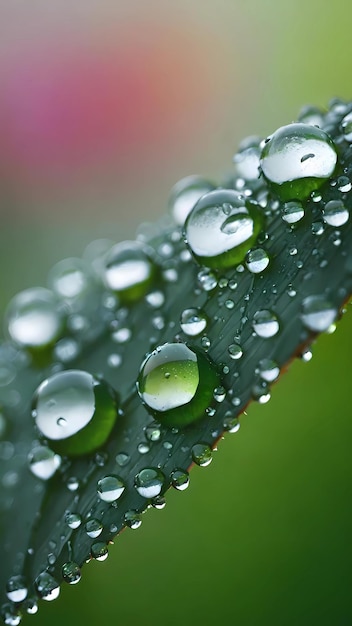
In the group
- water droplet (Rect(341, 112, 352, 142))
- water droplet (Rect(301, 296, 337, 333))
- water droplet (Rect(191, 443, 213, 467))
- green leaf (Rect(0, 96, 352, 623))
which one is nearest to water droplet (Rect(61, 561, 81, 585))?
green leaf (Rect(0, 96, 352, 623))

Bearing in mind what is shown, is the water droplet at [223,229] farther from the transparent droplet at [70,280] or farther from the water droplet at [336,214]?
the transparent droplet at [70,280]

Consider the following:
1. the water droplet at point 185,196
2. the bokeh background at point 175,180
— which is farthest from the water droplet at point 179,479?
the bokeh background at point 175,180

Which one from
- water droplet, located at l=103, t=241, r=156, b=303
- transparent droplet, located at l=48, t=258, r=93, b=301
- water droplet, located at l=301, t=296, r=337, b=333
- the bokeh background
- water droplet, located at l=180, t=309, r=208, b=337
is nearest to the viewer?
water droplet, located at l=301, t=296, r=337, b=333

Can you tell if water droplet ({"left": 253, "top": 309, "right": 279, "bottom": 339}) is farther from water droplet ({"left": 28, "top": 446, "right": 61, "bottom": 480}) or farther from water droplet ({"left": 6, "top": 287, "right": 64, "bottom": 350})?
water droplet ({"left": 6, "top": 287, "right": 64, "bottom": 350})

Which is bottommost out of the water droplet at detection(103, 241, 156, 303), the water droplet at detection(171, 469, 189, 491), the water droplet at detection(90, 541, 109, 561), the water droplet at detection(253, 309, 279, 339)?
the water droplet at detection(90, 541, 109, 561)

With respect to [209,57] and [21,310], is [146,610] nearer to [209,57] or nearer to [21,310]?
[21,310]

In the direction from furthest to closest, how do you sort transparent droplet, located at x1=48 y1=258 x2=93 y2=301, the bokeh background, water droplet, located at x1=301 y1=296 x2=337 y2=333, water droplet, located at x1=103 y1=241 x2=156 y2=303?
the bokeh background → transparent droplet, located at x1=48 y1=258 x2=93 y2=301 → water droplet, located at x1=103 y1=241 x2=156 y2=303 → water droplet, located at x1=301 y1=296 x2=337 y2=333

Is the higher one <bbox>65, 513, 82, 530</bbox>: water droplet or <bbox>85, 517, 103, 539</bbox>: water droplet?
<bbox>65, 513, 82, 530</bbox>: water droplet
